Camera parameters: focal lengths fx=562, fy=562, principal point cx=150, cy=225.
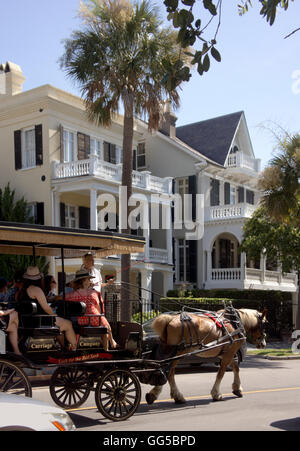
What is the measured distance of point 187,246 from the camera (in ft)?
111

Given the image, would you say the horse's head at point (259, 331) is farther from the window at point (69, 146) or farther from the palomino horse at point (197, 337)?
the window at point (69, 146)

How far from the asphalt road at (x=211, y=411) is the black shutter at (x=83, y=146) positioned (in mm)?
16823

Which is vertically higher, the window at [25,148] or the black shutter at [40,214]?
the window at [25,148]

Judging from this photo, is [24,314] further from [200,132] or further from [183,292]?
[200,132]

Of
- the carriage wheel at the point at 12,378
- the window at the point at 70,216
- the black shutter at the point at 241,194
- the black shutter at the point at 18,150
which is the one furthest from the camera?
the black shutter at the point at 241,194

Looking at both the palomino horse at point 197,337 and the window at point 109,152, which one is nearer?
the palomino horse at point 197,337

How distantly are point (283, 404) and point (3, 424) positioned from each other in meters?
Answer: 6.71

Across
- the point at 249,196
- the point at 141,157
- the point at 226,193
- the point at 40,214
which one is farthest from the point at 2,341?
the point at 249,196

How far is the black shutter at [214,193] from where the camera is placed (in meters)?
34.0

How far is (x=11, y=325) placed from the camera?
7.80 meters

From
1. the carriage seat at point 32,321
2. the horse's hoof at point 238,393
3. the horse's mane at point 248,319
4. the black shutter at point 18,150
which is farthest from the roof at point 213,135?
the carriage seat at point 32,321

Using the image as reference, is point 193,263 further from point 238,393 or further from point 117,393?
point 117,393

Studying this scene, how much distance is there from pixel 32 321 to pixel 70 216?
2079 centimetres

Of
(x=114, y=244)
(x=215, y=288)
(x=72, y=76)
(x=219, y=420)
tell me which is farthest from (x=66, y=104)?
(x=219, y=420)
